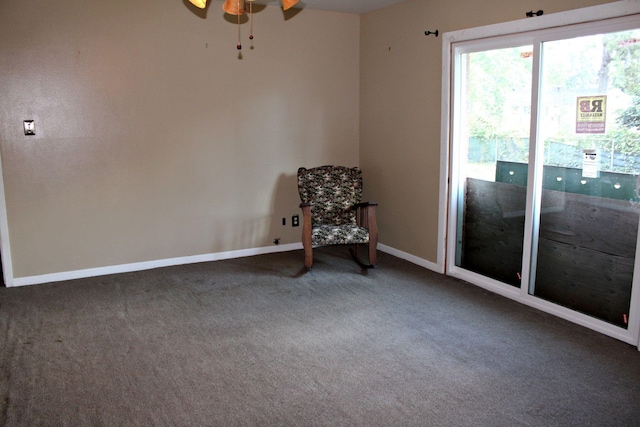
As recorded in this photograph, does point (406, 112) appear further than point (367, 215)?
Yes

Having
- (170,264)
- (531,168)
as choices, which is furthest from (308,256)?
(531,168)

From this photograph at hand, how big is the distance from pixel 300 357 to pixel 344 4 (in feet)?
11.7

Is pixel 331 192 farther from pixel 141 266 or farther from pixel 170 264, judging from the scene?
pixel 141 266

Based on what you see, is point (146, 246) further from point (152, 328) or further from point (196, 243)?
point (152, 328)

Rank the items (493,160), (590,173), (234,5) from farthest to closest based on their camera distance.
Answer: (493,160), (590,173), (234,5)


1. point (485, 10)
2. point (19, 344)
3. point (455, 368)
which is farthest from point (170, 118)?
point (455, 368)

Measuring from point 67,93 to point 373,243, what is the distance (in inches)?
120

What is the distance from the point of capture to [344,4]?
5211mm

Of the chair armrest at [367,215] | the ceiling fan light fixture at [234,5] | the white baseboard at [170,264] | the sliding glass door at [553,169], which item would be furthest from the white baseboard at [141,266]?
the ceiling fan light fixture at [234,5]

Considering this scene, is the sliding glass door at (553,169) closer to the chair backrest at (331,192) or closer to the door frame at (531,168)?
the door frame at (531,168)

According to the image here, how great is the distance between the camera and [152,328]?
3.73 m

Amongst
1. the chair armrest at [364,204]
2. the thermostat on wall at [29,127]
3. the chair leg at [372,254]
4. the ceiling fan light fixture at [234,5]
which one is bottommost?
the chair leg at [372,254]

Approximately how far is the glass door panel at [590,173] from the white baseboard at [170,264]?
1.27 meters

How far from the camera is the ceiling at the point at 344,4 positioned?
16.7 feet
